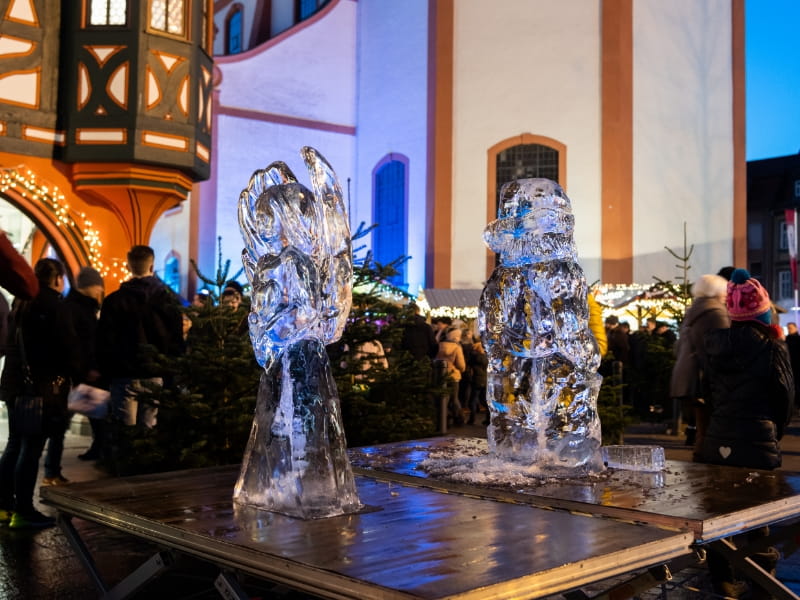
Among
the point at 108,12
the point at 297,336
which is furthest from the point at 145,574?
the point at 108,12

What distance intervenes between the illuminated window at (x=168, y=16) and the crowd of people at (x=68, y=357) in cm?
762

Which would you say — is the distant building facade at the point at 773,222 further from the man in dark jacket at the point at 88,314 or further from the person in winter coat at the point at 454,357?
the man in dark jacket at the point at 88,314

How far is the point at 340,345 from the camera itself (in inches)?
261

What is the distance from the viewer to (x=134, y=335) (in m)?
6.38

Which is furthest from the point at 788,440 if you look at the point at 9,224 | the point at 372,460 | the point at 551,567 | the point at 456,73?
the point at 456,73

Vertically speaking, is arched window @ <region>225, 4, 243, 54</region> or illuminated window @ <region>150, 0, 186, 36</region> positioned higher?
arched window @ <region>225, 4, 243, 54</region>

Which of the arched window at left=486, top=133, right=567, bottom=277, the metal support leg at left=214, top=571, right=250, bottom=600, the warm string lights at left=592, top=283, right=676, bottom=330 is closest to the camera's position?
the metal support leg at left=214, top=571, right=250, bottom=600

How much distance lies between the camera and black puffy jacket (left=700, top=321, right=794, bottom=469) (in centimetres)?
452

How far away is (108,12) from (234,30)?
22.8 metres

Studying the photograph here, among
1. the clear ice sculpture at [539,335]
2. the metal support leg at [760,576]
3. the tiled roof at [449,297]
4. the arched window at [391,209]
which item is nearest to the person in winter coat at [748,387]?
the clear ice sculpture at [539,335]

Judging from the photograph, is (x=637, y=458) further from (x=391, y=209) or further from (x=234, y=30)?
(x=234, y=30)

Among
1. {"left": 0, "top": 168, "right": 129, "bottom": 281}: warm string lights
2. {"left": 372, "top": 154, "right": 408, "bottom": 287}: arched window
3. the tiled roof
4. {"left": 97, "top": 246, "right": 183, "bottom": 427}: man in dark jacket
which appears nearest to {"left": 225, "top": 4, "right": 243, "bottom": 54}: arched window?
{"left": 372, "top": 154, "right": 408, "bottom": 287}: arched window

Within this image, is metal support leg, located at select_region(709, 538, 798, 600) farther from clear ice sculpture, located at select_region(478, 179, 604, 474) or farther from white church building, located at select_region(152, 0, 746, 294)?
white church building, located at select_region(152, 0, 746, 294)

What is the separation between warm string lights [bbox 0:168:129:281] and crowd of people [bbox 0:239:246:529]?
6.51 m
